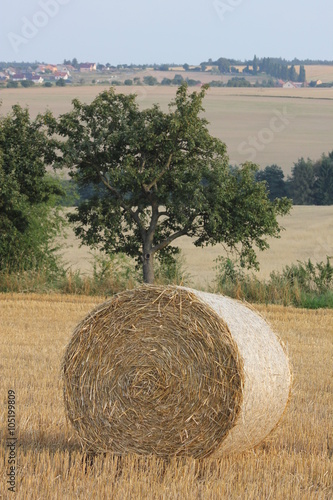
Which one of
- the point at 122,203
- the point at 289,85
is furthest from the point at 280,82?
the point at 122,203

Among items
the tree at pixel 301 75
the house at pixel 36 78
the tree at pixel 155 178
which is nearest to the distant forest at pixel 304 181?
the house at pixel 36 78

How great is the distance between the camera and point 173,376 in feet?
21.6

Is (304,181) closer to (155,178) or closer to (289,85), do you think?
(289,85)

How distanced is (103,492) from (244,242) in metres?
18.3

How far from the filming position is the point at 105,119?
960 inches

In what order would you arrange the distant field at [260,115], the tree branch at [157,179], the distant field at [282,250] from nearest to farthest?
1. the tree branch at [157,179]
2. the distant field at [282,250]
3. the distant field at [260,115]

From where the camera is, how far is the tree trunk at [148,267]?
22.5 m

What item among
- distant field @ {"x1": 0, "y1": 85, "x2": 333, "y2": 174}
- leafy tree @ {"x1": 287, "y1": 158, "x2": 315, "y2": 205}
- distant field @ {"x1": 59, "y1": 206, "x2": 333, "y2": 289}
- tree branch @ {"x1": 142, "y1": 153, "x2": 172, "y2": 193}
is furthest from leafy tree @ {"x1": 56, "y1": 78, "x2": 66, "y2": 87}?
tree branch @ {"x1": 142, "y1": 153, "x2": 172, "y2": 193}

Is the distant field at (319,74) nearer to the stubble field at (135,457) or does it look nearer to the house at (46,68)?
the house at (46,68)

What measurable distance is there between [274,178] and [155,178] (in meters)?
40.0

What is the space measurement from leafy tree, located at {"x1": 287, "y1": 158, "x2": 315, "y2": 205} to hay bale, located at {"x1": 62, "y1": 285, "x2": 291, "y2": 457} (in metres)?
57.8

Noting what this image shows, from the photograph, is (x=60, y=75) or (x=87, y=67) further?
(x=87, y=67)

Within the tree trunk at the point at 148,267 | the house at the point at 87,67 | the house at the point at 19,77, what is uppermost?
the house at the point at 87,67

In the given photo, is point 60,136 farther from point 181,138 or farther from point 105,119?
point 181,138
